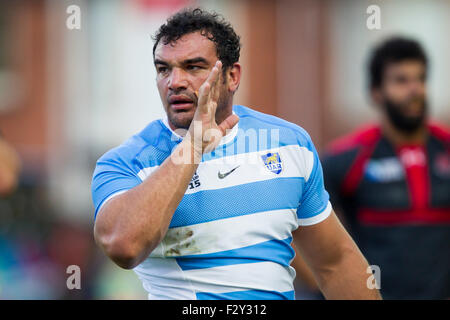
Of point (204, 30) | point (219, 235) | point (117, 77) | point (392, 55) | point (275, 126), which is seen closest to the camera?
point (219, 235)

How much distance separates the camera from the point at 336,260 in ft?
12.1

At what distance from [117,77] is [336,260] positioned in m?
8.97

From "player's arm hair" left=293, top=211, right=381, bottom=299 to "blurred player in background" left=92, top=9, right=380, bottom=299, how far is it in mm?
177

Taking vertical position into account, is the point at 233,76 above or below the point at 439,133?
above

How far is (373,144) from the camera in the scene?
537 cm

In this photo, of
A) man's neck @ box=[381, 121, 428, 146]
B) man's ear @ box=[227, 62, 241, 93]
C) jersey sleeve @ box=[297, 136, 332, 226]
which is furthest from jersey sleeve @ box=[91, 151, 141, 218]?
man's neck @ box=[381, 121, 428, 146]

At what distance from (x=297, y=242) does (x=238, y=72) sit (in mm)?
859

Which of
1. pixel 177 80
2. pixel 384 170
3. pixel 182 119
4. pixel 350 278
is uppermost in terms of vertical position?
pixel 177 80

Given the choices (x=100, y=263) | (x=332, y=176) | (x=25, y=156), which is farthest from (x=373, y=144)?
(x=25, y=156)

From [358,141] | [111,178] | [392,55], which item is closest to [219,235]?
[111,178]

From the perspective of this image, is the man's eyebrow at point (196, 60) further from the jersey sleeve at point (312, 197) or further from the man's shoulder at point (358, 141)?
the man's shoulder at point (358, 141)

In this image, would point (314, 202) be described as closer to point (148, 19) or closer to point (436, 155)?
point (436, 155)

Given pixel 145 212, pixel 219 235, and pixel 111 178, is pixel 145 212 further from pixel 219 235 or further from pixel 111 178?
pixel 219 235

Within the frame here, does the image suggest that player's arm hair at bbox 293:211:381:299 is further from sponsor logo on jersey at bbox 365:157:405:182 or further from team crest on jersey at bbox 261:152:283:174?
sponsor logo on jersey at bbox 365:157:405:182
